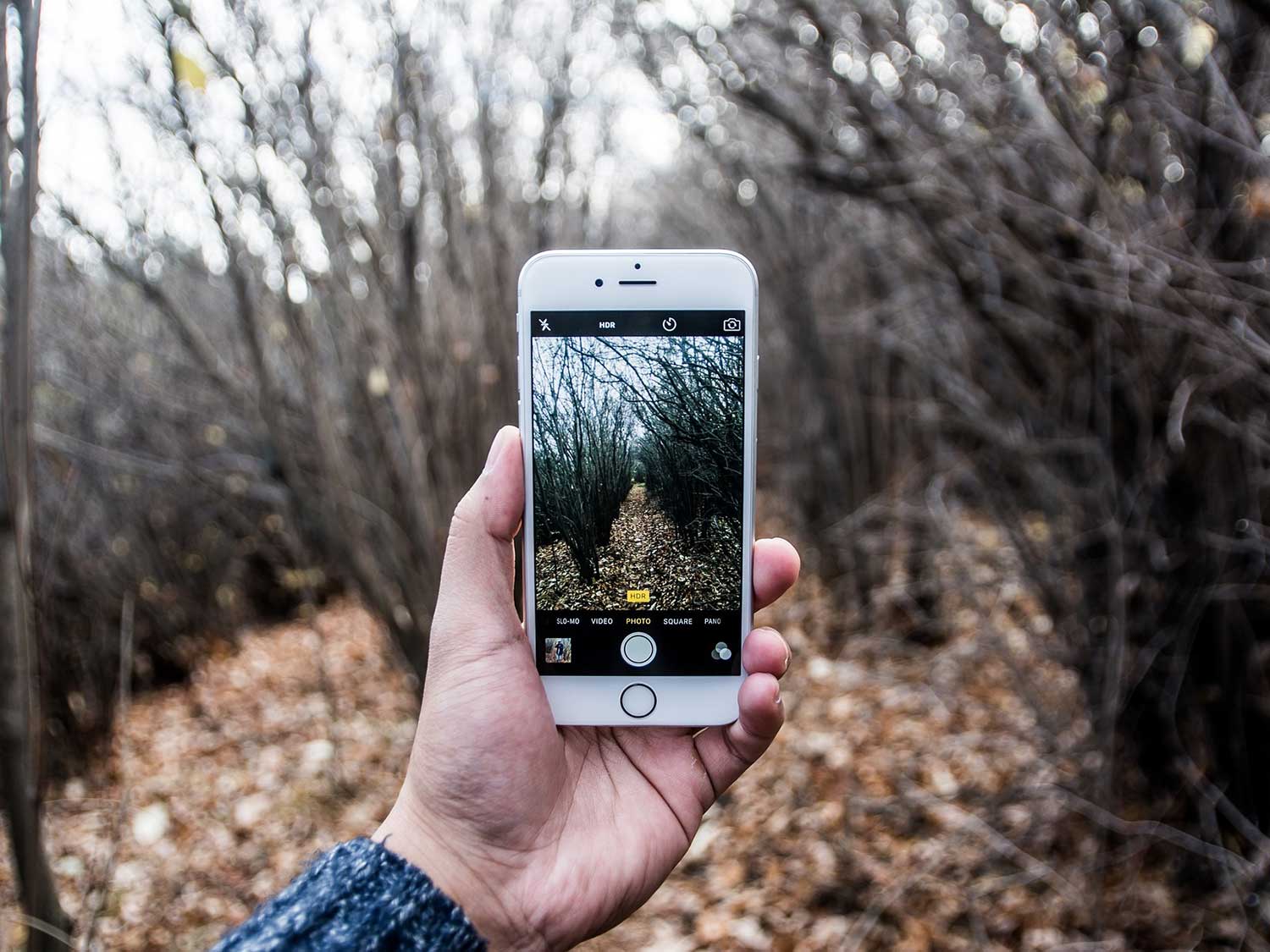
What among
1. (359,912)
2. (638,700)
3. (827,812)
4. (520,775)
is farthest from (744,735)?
(827,812)

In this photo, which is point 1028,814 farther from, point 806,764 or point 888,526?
point 888,526

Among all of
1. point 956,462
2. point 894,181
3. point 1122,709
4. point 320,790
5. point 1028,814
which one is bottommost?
point 320,790

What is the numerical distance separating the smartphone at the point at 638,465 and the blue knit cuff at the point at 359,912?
51 centimetres

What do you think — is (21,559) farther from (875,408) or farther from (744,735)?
(875,408)

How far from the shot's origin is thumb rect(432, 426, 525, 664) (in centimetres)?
156

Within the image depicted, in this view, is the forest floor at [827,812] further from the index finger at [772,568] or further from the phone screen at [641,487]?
the index finger at [772,568]

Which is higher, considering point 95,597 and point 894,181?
point 894,181

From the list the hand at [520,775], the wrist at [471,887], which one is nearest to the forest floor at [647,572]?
the hand at [520,775]

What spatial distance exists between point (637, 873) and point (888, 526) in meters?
4.50

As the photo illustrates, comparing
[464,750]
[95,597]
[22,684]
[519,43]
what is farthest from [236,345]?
[464,750]

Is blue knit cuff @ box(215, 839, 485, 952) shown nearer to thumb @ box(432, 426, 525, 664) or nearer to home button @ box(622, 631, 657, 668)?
thumb @ box(432, 426, 525, 664)

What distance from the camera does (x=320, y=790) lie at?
4.53m

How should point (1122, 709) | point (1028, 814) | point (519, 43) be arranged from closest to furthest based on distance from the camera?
point (1122, 709) → point (1028, 814) → point (519, 43)

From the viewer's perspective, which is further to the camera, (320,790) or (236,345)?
(236,345)
